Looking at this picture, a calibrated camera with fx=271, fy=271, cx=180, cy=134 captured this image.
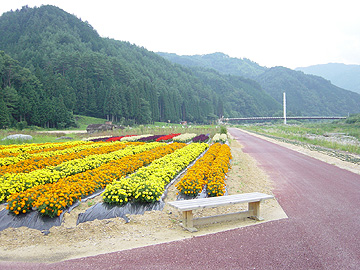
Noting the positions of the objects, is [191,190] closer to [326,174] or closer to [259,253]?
[259,253]

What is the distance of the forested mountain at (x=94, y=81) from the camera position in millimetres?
59347

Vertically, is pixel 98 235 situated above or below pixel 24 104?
below

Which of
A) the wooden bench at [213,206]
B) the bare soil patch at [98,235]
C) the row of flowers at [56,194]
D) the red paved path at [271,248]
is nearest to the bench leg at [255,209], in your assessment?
the wooden bench at [213,206]

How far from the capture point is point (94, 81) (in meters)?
82.4

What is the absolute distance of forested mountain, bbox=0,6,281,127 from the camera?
59347 mm

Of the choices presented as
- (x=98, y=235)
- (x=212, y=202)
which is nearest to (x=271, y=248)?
(x=212, y=202)

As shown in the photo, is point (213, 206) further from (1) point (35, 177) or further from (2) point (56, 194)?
Answer: (1) point (35, 177)

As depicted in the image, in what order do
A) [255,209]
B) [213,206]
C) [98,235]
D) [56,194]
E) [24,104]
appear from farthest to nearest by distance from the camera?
[24,104]
[56,194]
[255,209]
[213,206]
[98,235]

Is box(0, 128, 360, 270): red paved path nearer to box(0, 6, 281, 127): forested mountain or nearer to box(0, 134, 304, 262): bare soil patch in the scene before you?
box(0, 134, 304, 262): bare soil patch

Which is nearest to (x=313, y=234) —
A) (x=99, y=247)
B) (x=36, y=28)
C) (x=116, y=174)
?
(x=99, y=247)

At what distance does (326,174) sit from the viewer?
10992 mm

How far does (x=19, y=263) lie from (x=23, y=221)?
5.77 feet

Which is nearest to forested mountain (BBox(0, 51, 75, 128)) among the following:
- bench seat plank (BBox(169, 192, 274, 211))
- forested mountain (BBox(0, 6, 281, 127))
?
forested mountain (BBox(0, 6, 281, 127))

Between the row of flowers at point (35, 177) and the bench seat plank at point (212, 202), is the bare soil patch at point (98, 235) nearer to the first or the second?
the bench seat plank at point (212, 202)
